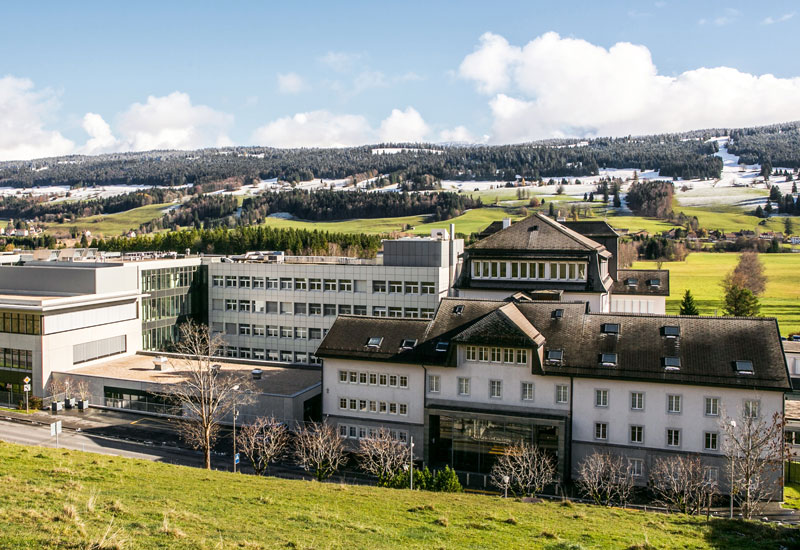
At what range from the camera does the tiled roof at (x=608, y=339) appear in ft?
160

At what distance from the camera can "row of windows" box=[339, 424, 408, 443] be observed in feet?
186

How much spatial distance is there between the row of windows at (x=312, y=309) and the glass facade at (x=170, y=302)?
2656mm

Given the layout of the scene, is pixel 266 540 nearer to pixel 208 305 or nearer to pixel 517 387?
pixel 517 387

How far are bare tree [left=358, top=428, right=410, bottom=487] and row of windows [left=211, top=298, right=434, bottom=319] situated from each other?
30602mm

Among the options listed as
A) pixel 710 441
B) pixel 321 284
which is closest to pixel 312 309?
pixel 321 284

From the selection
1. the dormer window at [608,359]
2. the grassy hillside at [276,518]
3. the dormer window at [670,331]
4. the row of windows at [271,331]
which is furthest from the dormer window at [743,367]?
the row of windows at [271,331]

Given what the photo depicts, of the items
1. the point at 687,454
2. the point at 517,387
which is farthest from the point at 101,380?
the point at 687,454

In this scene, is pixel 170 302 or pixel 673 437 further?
pixel 170 302

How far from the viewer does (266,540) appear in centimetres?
2342

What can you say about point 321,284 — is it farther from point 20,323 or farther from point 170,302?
point 20,323

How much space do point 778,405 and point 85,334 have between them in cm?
6679

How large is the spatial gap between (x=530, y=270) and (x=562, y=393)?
20.2 meters

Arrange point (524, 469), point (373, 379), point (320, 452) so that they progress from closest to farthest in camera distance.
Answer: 1. point (320, 452)
2. point (524, 469)
3. point (373, 379)

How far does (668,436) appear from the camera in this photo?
49.6m
